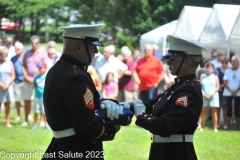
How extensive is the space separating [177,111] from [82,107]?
897 millimetres

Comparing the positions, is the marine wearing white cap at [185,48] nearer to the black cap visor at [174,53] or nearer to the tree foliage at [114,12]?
the black cap visor at [174,53]

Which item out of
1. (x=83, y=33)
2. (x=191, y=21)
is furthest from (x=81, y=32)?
(x=191, y=21)

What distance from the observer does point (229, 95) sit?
41.9 feet

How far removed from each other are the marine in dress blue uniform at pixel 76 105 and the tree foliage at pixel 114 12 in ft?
28.1

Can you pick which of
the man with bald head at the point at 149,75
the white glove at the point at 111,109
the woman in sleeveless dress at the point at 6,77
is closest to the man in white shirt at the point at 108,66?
the man with bald head at the point at 149,75

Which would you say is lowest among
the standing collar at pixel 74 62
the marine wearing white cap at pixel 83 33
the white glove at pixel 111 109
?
the white glove at pixel 111 109

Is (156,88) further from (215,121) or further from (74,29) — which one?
(74,29)

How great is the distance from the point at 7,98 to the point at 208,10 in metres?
6.38

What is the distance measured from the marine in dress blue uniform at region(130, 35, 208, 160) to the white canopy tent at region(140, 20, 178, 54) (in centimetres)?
1179

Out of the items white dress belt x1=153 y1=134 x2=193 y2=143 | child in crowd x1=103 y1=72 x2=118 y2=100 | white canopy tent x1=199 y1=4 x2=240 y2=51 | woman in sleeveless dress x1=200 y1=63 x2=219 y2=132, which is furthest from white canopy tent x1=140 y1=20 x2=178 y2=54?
white dress belt x1=153 y1=134 x2=193 y2=143

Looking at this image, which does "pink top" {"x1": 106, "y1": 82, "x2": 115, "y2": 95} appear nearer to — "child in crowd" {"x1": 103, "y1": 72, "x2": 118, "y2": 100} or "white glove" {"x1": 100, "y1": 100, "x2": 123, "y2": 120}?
"child in crowd" {"x1": 103, "y1": 72, "x2": 118, "y2": 100}

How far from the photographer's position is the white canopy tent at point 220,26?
14457 mm

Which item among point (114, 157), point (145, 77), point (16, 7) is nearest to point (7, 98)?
point (145, 77)

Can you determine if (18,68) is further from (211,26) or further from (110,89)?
(211,26)
